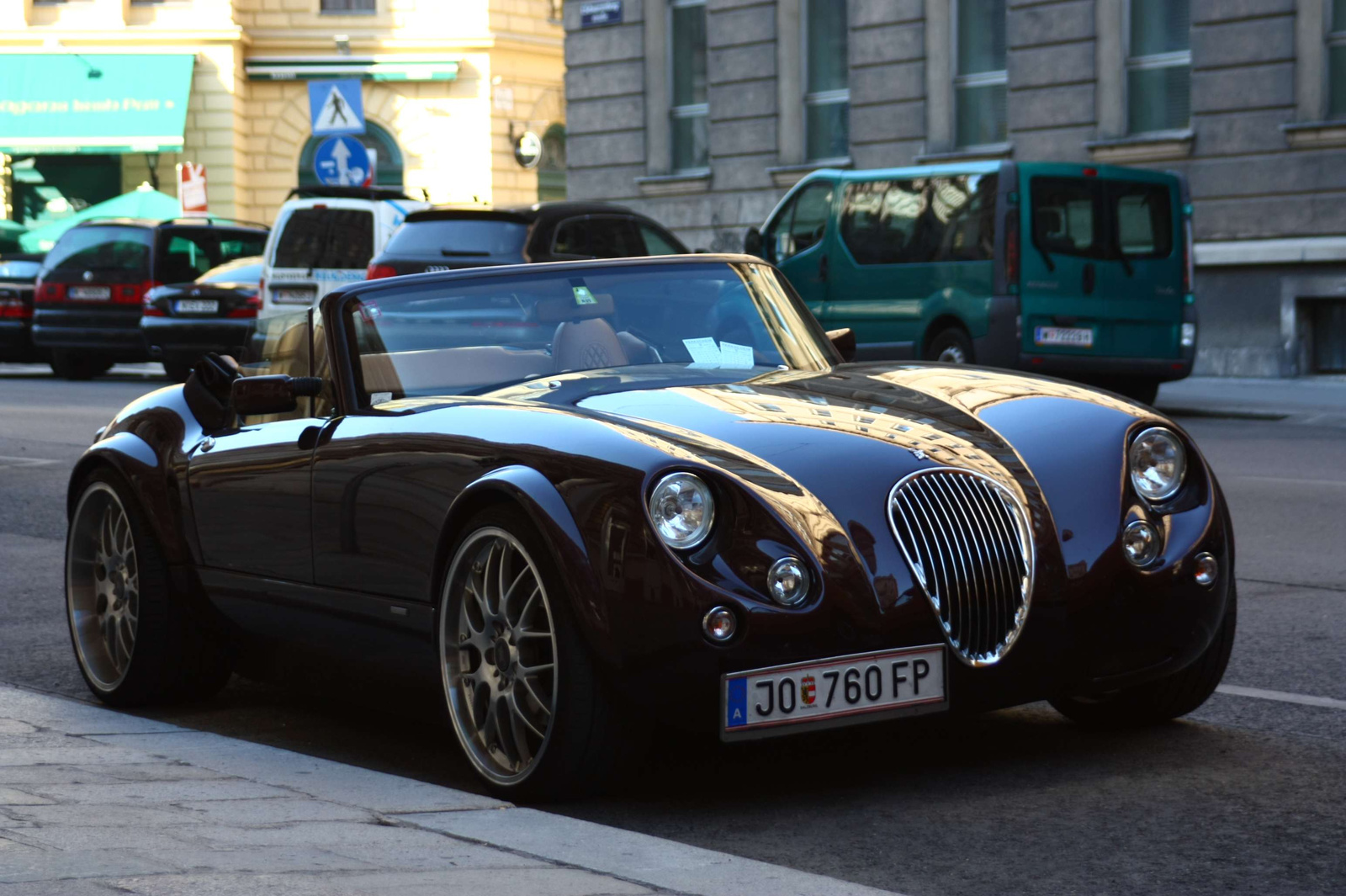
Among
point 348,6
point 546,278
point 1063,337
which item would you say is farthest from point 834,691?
point 348,6

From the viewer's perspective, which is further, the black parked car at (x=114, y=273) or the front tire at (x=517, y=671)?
the black parked car at (x=114, y=273)

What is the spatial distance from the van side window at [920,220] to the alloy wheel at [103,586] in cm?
1155

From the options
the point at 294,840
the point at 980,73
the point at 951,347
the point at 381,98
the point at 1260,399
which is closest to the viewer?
the point at 294,840

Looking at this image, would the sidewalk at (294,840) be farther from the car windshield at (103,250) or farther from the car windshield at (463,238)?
the car windshield at (103,250)

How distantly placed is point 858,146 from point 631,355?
21475 millimetres

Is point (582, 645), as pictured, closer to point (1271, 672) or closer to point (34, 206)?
point (1271, 672)

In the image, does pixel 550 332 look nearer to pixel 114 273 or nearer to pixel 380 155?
pixel 114 273

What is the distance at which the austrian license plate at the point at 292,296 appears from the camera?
2141cm

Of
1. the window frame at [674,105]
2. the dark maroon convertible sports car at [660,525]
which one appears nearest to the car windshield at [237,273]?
the window frame at [674,105]

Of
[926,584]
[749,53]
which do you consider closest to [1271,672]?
[926,584]

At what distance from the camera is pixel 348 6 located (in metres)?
45.1

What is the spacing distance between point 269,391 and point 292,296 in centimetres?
1618

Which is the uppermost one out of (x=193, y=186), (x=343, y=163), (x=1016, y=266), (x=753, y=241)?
(x=343, y=163)

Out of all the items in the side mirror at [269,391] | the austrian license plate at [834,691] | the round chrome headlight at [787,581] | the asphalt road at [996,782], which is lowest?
the asphalt road at [996,782]
